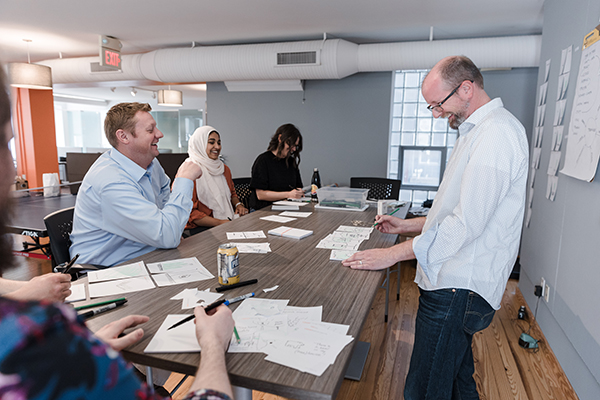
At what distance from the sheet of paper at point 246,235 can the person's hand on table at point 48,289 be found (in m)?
0.89

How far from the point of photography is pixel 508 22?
4062mm

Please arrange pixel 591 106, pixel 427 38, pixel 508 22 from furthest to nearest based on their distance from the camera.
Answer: pixel 427 38
pixel 508 22
pixel 591 106

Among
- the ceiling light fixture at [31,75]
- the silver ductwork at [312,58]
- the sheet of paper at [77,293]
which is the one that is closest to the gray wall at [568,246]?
the silver ductwork at [312,58]

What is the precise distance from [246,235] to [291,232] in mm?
253

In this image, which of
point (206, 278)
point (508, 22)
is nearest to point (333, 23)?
point (508, 22)

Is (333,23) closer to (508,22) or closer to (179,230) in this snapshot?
(508,22)

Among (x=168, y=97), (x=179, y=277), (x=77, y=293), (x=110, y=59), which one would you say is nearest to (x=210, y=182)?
(x=179, y=277)

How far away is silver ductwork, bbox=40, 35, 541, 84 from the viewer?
411 cm

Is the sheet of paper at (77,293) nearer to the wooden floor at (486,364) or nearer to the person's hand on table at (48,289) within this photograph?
the person's hand on table at (48,289)

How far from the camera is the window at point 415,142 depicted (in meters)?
5.31

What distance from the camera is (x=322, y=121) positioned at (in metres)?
5.46

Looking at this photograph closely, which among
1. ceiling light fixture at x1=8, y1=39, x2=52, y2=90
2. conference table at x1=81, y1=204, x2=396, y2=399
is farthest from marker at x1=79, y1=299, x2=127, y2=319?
ceiling light fixture at x1=8, y1=39, x2=52, y2=90

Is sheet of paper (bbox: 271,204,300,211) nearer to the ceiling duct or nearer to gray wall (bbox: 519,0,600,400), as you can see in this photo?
gray wall (bbox: 519,0,600,400)

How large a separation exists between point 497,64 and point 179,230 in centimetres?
405
